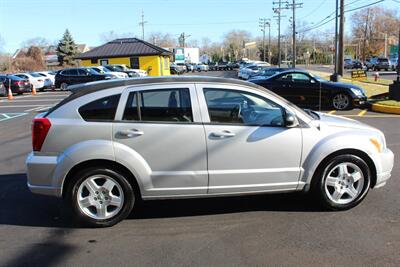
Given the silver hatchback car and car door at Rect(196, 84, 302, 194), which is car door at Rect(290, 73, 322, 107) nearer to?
the silver hatchback car

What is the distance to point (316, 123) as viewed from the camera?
5270 mm

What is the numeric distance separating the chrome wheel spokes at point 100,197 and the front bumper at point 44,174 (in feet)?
0.90

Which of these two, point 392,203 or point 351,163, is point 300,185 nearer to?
point 351,163

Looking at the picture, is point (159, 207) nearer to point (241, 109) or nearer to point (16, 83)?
point (241, 109)

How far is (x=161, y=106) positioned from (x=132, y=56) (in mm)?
49399

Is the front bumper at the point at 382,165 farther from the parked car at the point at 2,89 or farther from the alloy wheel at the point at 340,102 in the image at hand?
the parked car at the point at 2,89

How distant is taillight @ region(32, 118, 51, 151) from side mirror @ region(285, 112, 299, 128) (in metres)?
2.61

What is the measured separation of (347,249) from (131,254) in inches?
80.0

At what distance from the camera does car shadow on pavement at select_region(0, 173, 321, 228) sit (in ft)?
17.6

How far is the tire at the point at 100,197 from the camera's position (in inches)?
196

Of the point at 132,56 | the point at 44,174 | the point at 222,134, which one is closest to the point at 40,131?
the point at 44,174

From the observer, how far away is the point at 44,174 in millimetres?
4953

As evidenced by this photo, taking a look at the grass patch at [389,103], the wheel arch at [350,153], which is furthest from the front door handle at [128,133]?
the grass patch at [389,103]

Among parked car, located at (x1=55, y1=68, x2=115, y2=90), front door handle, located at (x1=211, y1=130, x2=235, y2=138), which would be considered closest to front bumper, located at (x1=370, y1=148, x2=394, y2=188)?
front door handle, located at (x1=211, y1=130, x2=235, y2=138)
